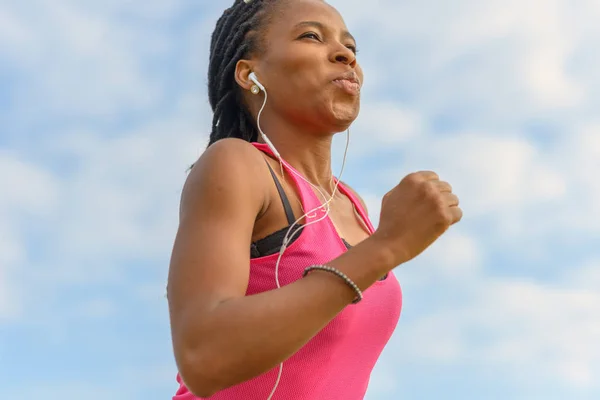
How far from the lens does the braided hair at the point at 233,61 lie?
4.18 metres

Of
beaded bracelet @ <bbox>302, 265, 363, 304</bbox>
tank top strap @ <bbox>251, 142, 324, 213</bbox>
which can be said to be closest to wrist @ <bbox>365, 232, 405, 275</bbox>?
beaded bracelet @ <bbox>302, 265, 363, 304</bbox>

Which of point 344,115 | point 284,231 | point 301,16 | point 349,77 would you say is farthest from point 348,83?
point 284,231

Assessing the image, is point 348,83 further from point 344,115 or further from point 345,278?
point 345,278

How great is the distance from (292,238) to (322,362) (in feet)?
1.66

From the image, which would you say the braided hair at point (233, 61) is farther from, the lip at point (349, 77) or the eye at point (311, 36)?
the lip at point (349, 77)

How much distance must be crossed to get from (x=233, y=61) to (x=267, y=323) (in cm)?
200

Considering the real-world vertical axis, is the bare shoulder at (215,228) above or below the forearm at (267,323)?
above

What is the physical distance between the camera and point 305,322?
2625 millimetres

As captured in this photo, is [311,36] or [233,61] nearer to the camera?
[311,36]

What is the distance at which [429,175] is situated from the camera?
286cm

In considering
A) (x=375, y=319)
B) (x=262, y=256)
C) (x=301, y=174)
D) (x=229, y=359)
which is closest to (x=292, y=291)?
(x=229, y=359)

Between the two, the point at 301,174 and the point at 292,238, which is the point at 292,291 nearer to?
the point at 292,238

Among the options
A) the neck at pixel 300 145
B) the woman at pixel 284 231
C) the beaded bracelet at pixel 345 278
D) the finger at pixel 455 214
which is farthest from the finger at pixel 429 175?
the neck at pixel 300 145

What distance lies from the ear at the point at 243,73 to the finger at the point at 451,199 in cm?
158
